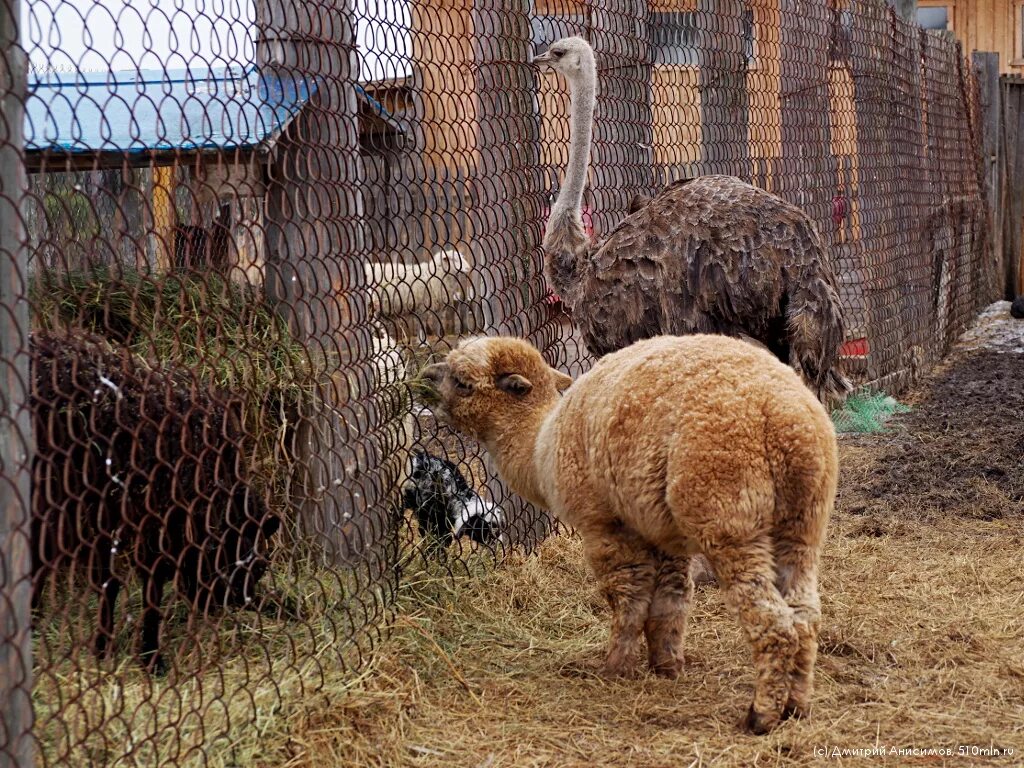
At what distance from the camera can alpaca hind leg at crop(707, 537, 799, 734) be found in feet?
13.5

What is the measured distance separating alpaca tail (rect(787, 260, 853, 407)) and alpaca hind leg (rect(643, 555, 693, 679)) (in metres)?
1.94

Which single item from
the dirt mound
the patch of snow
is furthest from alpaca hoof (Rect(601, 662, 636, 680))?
the patch of snow

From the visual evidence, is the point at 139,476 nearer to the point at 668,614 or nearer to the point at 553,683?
the point at 553,683

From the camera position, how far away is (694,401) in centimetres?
426

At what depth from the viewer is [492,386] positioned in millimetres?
5199

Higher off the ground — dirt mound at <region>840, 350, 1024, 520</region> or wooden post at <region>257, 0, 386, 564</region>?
wooden post at <region>257, 0, 386, 564</region>

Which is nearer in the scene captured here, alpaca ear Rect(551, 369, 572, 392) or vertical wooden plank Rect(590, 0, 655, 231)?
alpaca ear Rect(551, 369, 572, 392)

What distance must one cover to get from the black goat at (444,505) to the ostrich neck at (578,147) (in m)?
1.73

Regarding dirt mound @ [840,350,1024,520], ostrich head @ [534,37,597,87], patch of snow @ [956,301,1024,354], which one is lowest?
patch of snow @ [956,301,1024,354]

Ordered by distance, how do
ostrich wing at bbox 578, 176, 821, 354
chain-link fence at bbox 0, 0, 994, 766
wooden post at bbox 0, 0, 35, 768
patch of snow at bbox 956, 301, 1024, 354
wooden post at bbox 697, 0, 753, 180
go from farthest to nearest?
patch of snow at bbox 956, 301, 1024, 354, wooden post at bbox 697, 0, 753, 180, ostrich wing at bbox 578, 176, 821, 354, chain-link fence at bbox 0, 0, 994, 766, wooden post at bbox 0, 0, 35, 768

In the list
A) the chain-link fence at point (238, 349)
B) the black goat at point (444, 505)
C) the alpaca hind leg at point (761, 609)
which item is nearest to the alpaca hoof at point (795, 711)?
the alpaca hind leg at point (761, 609)

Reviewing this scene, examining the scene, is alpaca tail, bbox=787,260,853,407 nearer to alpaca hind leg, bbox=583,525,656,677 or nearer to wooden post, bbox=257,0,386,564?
alpaca hind leg, bbox=583,525,656,677

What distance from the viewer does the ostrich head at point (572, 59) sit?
7.05m

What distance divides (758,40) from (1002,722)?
6.04 m
